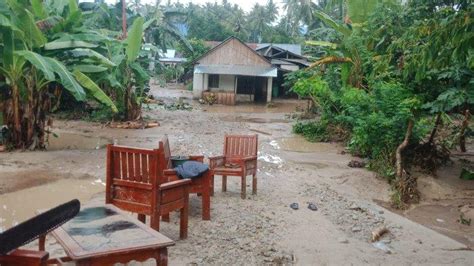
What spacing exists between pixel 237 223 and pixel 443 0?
19.8 feet

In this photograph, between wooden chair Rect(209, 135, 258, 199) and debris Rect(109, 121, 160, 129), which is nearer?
wooden chair Rect(209, 135, 258, 199)

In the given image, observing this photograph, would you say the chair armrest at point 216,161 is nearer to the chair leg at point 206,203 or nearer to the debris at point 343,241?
the chair leg at point 206,203

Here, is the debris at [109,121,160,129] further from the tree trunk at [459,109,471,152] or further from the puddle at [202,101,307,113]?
the tree trunk at [459,109,471,152]

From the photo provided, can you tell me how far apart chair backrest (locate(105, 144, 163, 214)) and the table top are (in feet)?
2.06

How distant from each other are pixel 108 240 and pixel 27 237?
0.80m

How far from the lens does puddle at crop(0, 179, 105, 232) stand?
646 cm

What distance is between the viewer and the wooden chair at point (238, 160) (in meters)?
7.20

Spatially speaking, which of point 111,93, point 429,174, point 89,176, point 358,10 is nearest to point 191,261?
point 89,176

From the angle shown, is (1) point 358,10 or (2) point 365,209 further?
(1) point 358,10

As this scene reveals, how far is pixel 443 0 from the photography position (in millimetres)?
8312

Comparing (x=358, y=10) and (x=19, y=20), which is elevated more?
(x=358, y=10)

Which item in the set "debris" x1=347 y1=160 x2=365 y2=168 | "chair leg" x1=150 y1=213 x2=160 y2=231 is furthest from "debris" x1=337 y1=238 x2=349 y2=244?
"debris" x1=347 y1=160 x2=365 y2=168

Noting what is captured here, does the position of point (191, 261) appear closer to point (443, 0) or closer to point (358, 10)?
point (443, 0)

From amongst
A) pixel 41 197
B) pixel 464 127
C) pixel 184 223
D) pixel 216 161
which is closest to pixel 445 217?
pixel 464 127
